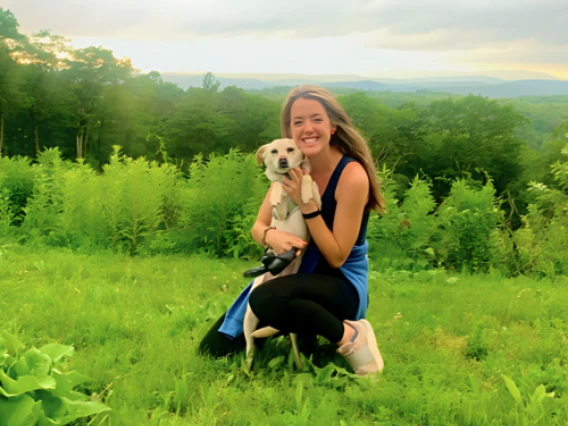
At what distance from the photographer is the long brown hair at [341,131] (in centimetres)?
290

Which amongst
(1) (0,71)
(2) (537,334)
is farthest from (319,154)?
(1) (0,71)

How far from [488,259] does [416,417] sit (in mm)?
3996

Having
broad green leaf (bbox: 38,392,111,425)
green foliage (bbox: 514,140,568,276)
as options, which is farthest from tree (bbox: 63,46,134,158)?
broad green leaf (bbox: 38,392,111,425)

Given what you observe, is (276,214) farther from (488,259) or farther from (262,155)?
(488,259)

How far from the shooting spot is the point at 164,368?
2.99 metres

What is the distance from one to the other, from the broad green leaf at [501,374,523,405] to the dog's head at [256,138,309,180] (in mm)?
1715

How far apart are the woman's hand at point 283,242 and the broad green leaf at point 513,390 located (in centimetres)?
139

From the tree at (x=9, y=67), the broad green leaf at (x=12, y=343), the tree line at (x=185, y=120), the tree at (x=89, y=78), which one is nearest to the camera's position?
the broad green leaf at (x=12, y=343)

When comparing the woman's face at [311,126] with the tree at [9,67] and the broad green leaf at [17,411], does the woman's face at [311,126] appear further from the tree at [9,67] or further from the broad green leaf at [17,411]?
the tree at [9,67]

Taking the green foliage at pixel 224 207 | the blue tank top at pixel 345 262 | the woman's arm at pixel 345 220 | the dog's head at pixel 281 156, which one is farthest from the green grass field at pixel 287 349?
the dog's head at pixel 281 156

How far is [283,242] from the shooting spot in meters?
2.75

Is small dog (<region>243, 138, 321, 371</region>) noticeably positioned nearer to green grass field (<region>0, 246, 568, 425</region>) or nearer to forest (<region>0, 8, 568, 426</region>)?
green grass field (<region>0, 246, 568, 425</region>)

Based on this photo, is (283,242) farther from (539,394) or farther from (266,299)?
(539,394)

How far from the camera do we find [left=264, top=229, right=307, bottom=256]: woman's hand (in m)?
2.74
